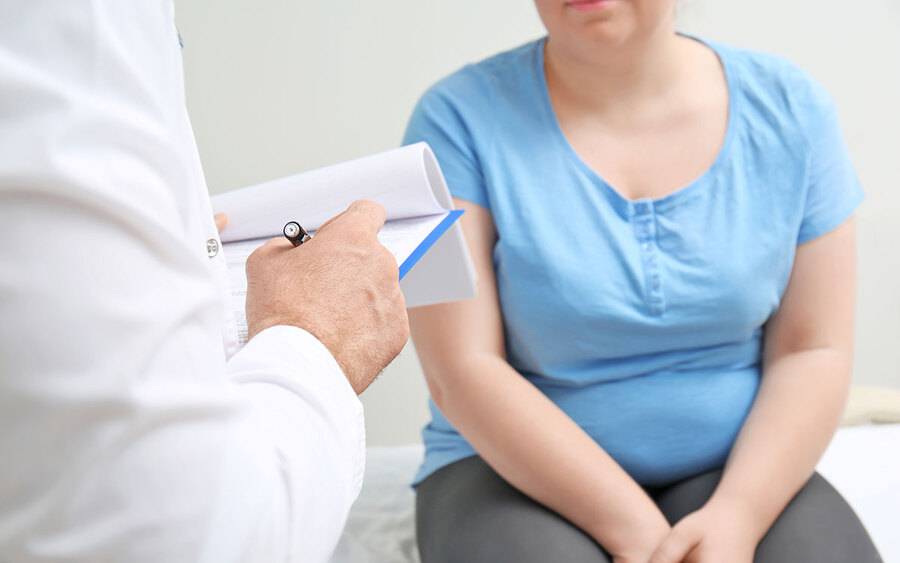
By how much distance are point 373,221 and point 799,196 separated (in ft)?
2.25

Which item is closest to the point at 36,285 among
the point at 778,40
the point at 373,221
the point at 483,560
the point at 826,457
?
the point at 373,221

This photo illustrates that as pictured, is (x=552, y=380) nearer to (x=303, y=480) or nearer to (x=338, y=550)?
(x=338, y=550)

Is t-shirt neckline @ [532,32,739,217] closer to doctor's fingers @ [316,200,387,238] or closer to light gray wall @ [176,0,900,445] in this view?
doctor's fingers @ [316,200,387,238]

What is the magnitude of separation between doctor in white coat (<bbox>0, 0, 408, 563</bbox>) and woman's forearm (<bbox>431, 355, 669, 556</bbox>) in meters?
0.63

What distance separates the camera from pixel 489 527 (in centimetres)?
112

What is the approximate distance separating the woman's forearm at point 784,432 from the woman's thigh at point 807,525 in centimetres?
2

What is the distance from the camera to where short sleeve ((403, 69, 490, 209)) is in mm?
1255

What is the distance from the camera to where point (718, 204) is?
Result: 1.27 metres

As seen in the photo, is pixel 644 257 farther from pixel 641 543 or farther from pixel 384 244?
pixel 384 244

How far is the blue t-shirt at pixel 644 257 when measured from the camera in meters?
1.24

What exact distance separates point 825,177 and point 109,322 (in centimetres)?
104

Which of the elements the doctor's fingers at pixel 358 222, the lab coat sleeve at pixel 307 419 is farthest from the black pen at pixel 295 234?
the lab coat sleeve at pixel 307 419

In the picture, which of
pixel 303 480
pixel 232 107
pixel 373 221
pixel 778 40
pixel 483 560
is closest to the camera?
pixel 303 480

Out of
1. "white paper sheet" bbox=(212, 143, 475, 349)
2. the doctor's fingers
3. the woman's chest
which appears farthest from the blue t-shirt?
the doctor's fingers
